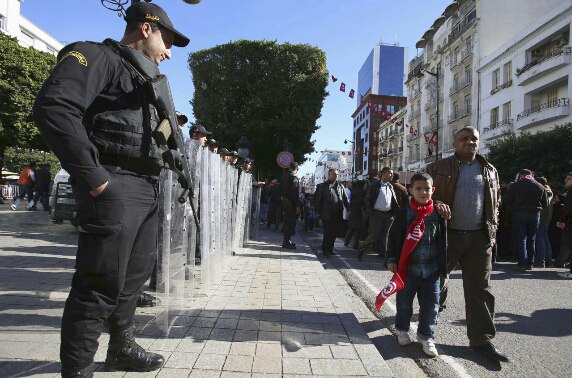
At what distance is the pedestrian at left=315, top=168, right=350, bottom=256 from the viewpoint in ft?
29.5

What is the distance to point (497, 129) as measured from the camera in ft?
108

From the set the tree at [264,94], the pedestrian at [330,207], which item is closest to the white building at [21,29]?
the tree at [264,94]

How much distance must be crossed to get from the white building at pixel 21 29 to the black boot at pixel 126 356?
41.4m

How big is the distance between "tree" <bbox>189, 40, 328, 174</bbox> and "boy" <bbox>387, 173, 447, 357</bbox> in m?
24.5

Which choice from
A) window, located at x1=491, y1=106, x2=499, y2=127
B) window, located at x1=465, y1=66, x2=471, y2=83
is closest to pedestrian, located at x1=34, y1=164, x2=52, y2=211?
window, located at x1=491, y1=106, x2=499, y2=127

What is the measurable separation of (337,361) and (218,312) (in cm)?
147

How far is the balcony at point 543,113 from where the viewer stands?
26.2 m

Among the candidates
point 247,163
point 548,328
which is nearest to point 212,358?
point 548,328

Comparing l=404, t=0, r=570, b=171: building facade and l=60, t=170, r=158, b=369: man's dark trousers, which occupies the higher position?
l=404, t=0, r=570, b=171: building facade

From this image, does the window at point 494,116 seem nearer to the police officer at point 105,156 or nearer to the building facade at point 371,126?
the police officer at point 105,156

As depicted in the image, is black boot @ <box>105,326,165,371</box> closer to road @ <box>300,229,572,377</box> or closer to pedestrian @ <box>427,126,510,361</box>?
road @ <box>300,229,572,377</box>

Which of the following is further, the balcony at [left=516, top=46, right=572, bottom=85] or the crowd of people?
the balcony at [left=516, top=46, right=572, bottom=85]

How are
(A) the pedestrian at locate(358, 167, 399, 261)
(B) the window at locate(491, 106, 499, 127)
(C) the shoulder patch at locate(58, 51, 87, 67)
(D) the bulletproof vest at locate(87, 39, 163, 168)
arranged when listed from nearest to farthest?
(C) the shoulder patch at locate(58, 51, 87, 67)
(D) the bulletproof vest at locate(87, 39, 163, 168)
(A) the pedestrian at locate(358, 167, 399, 261)
(B) the window at locate(491, 106, 499, 127)

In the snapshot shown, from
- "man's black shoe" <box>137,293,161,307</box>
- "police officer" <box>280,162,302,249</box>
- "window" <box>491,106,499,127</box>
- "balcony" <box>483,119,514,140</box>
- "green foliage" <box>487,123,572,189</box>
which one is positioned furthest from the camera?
"window" <box>491,106,499,127</box>
